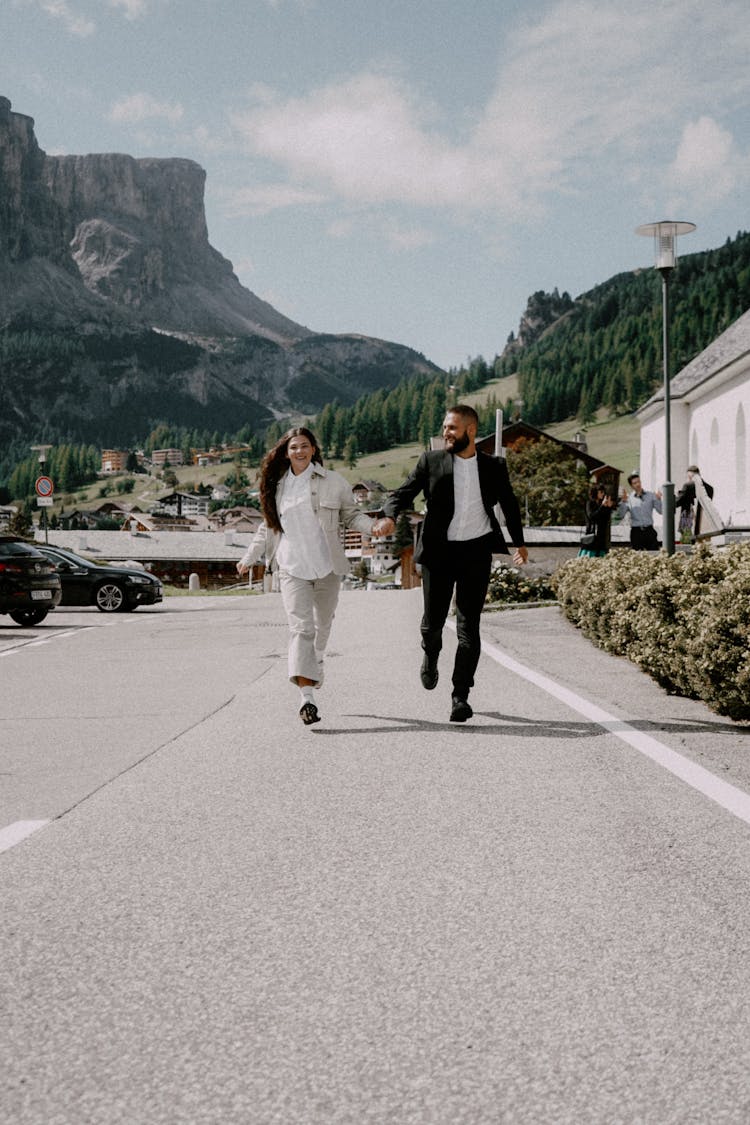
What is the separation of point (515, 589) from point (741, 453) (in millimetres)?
15801

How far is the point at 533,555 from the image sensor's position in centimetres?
3103

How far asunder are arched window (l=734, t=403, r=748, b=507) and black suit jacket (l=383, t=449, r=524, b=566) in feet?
98.8

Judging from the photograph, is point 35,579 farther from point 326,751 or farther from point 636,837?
point 636,837

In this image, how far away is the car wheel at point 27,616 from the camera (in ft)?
68.4

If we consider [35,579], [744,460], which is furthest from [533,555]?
[35,579]

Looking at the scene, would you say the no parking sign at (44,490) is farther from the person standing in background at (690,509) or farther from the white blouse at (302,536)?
the white blouse at (302,536)

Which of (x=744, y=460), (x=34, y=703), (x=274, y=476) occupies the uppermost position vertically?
(x=744, y=460)

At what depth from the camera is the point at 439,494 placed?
7762 millimetres

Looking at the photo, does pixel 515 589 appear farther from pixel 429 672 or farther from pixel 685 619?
pixel 429 672

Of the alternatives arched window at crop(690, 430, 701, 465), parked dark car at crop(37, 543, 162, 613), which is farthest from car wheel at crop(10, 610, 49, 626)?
arched window at crop(690, 430, 701, 465)

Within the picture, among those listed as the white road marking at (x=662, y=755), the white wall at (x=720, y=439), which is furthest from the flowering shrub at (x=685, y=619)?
the white wall at (x=720, y=439)

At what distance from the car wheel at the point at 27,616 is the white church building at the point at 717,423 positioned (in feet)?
60.8

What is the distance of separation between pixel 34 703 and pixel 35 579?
427 inches

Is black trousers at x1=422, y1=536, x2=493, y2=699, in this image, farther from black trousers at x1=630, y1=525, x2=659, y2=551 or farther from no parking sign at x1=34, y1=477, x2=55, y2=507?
no parking sign at x1=34, y1=477, x2=55, y2=507
